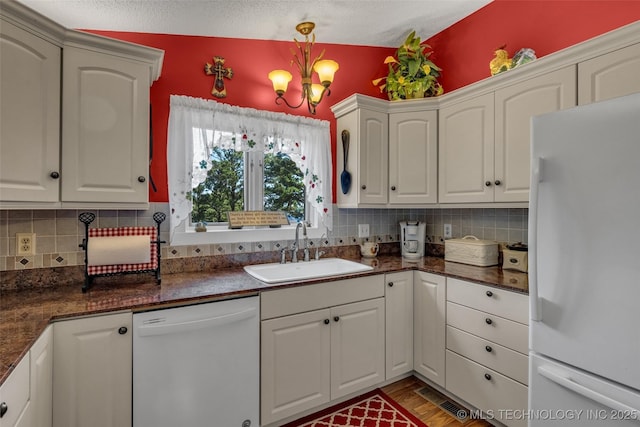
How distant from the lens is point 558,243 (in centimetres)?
118

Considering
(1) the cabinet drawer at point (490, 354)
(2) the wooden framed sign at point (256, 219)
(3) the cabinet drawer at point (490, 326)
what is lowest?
(1) the cabinet drawer at point (490, 354)

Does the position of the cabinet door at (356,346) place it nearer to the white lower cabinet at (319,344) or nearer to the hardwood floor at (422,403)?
the white lower cabinet at (319,344)

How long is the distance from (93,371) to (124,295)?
1.11 feet

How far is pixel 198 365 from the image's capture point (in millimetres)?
1480

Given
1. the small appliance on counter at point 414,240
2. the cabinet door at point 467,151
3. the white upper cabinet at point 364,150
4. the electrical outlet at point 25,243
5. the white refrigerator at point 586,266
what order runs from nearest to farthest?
the white refrigerator at point 586,266 → the electrical outlet at point 25,243 → the cabinet door at point 467,151 → the white upper cabinet at point 364,150 → the small appliance on counter at point 414,240

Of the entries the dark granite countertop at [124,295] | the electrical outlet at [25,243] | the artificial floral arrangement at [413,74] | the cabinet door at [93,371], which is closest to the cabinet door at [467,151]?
the artificial floral arrangement at [413,74]

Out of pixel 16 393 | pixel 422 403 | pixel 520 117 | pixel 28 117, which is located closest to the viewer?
pixel 16 393

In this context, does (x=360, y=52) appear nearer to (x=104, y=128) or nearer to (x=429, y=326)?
(x=104, y=128)

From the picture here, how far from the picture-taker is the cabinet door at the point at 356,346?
1.90 meters

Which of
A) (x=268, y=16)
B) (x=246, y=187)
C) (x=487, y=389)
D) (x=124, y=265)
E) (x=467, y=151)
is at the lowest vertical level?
(x=487, y=389)

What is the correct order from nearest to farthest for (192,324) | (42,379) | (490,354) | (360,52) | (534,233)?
(42,379), (534,233), (192,324), (490,354), (360,52)

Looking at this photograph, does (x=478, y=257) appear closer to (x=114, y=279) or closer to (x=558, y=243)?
(x=558, y=243)

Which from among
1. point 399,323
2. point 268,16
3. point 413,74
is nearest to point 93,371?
point 399,323

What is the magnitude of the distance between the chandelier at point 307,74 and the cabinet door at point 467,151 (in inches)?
36.1
